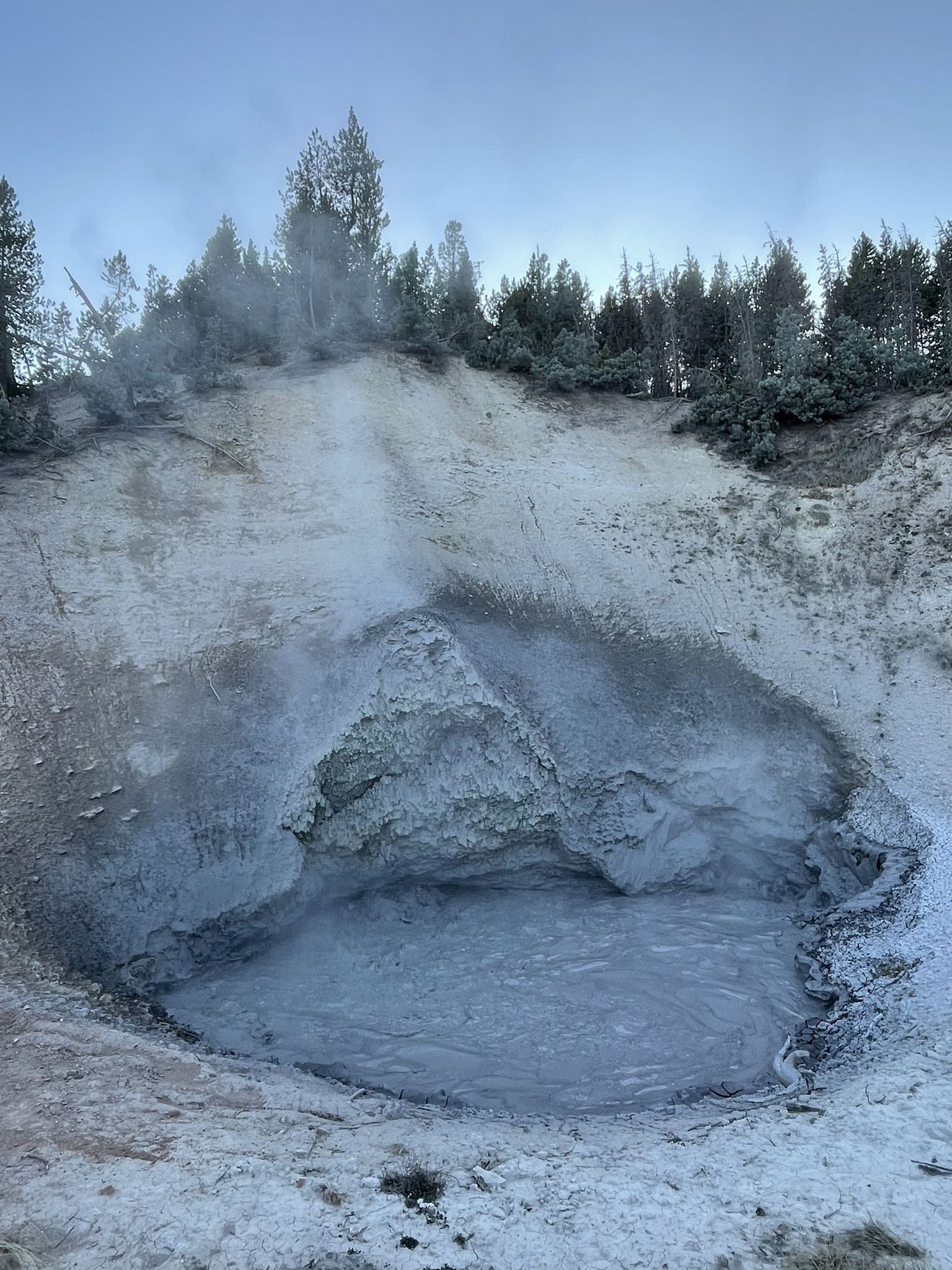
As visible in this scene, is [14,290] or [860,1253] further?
[14,290]

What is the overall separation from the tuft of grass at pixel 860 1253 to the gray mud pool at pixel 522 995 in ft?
11.8

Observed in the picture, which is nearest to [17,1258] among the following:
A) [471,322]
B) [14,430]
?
[14,430]

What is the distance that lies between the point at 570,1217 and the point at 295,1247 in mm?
2023

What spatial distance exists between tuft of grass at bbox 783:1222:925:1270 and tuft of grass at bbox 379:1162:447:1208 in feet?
8.46

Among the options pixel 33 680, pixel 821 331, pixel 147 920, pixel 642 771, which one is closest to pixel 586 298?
pixel 821 331

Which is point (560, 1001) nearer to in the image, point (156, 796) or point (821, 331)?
point (156, 796)

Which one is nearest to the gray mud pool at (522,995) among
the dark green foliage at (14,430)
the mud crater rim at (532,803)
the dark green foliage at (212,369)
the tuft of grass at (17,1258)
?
the mud crater rim at (532,803)

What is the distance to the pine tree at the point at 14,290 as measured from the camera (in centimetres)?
1891

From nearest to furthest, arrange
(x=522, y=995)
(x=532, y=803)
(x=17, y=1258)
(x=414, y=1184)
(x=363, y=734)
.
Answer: (x=17, y=1258), (x=414, y=1184), (x=522, y=995), (x=363, y=734), (x=532, y=803)

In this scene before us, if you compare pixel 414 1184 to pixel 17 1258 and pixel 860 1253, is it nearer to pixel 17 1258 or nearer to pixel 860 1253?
pixel 17 1258

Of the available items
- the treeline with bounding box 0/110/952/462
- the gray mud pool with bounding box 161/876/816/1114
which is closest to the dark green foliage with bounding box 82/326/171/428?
the treeline with bounding box 0/110/952/462

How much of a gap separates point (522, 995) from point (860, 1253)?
6116 mm

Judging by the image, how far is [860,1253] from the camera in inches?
209

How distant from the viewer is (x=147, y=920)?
1099 cm
